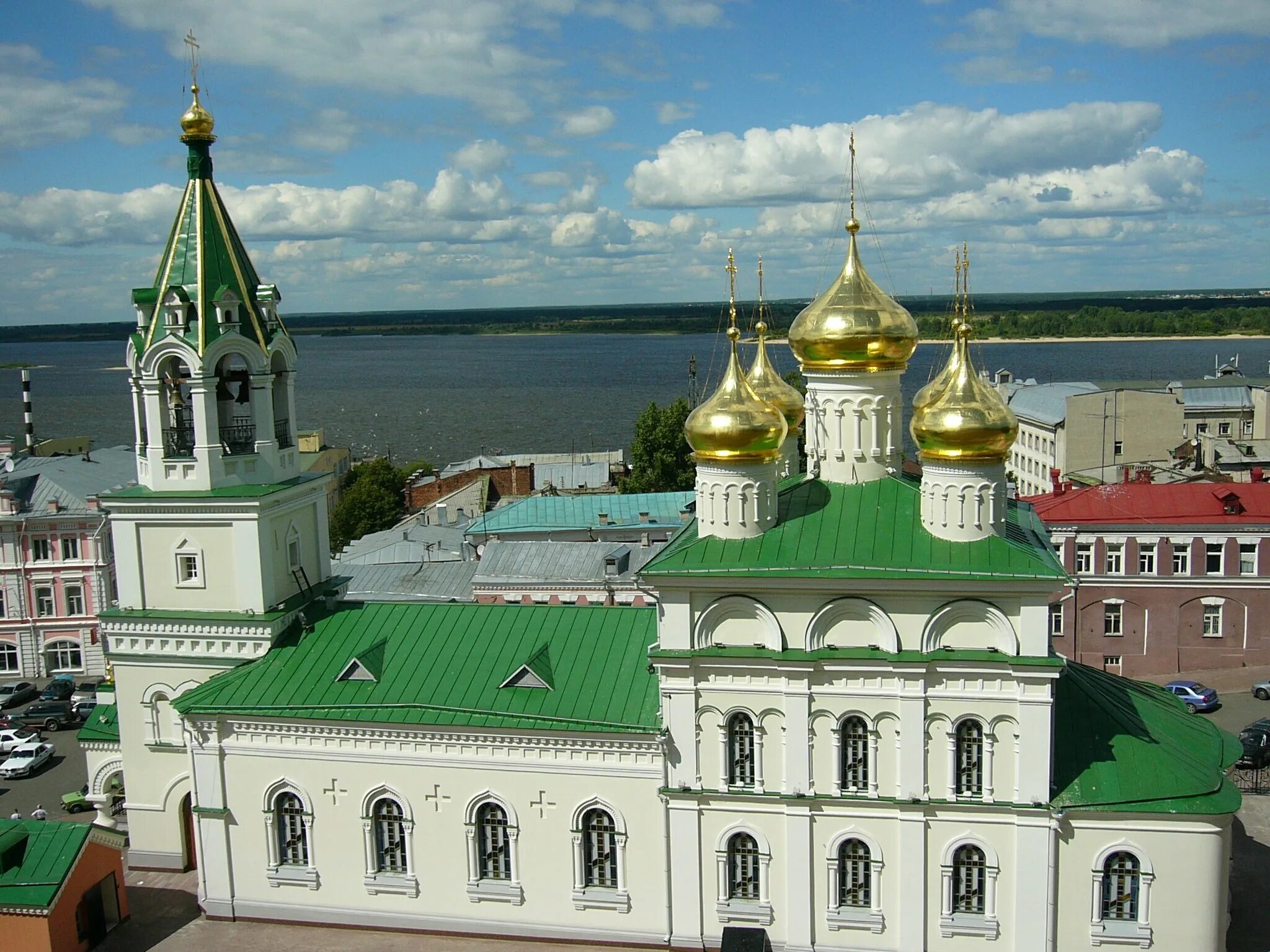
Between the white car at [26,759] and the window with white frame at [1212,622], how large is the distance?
2673 centimetres

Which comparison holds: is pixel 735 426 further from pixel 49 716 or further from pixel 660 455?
pixel 660 455

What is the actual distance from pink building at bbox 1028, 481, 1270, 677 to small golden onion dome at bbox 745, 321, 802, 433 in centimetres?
1175

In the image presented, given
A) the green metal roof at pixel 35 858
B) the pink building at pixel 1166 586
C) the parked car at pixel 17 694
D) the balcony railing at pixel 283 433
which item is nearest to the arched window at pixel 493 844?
the green metal roof at pixel 35 858

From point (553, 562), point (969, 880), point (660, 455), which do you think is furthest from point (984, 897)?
point (660, 455)

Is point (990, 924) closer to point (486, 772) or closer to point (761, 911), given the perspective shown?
point (761, 911)

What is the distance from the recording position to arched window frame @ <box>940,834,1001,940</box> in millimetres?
14227

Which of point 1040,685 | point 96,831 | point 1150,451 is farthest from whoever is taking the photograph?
point 1150,451

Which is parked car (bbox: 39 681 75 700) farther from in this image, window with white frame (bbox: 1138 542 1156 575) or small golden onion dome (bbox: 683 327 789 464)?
window with white frame (bbox: 1138 542 1156 575)

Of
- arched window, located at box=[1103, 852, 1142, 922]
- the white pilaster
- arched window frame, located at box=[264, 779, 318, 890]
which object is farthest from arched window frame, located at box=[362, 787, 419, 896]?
arched window, located at box=[1103, 852, 1142, 922]

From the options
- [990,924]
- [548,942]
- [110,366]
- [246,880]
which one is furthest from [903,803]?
[110,366]

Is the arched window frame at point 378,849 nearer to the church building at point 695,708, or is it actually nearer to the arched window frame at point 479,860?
the church building at point 695,708

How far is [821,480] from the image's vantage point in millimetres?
16125

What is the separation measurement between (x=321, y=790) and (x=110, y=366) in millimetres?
201846

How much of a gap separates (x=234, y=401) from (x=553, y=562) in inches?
521
